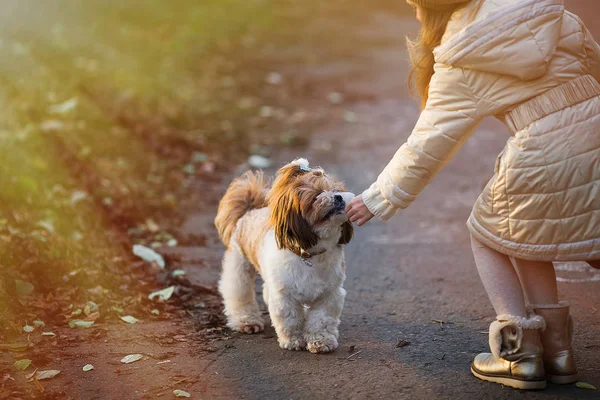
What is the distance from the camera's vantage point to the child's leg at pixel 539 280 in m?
3.77

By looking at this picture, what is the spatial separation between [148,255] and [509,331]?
11.3 ft

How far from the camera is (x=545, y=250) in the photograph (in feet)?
11.7

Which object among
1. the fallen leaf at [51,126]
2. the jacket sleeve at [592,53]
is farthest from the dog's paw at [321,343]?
the fallen leaf at [51,126]

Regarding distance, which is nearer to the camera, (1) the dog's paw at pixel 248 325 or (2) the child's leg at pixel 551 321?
(2) the child's leg at pixel 551 321

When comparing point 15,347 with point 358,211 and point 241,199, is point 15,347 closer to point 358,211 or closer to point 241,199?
point 241,199

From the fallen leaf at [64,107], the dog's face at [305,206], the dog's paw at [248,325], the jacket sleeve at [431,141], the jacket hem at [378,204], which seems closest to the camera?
the jacket sleeve at [431,141]

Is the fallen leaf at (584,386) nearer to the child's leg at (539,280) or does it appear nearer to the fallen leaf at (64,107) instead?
the child's leg at (539,280)

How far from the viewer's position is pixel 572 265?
5.83 metres

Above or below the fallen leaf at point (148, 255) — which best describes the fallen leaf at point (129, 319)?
below

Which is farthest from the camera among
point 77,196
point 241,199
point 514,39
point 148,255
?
point 77,196

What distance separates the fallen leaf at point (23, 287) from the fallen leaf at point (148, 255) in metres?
1.13

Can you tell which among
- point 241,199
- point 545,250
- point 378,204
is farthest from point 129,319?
point 545,250

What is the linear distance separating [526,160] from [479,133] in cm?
675

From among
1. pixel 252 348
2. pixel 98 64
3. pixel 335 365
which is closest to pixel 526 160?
pixel 335 365
